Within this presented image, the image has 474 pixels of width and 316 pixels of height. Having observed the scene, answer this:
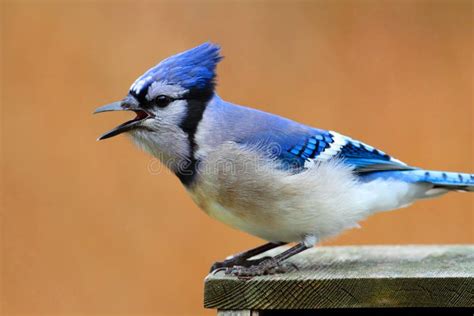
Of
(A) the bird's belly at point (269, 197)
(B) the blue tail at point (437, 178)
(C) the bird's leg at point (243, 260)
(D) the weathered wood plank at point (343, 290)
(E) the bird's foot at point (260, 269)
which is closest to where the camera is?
(D) the weathered wood plank at point (343, 290)

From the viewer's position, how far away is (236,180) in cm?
273

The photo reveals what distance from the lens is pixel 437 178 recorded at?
3.17 metres

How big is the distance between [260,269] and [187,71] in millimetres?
740

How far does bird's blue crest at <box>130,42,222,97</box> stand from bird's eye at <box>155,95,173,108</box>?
0.05 metres

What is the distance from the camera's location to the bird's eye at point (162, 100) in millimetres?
2791

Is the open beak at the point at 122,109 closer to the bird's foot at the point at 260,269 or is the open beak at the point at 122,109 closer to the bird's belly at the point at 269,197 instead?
the bird's belly at the point at 269,197

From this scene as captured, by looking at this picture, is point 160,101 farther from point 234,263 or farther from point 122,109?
point 234,263

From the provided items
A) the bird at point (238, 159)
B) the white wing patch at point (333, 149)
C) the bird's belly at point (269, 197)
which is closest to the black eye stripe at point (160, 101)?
the bird at point (238, 159)

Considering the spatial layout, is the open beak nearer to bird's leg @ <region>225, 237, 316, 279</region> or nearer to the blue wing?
the blue wing

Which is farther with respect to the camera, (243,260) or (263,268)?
(243,260)

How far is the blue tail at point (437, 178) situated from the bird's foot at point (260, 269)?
0.69 m

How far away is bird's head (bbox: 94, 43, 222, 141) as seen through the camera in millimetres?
2771

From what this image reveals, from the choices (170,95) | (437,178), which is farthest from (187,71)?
(437,178)

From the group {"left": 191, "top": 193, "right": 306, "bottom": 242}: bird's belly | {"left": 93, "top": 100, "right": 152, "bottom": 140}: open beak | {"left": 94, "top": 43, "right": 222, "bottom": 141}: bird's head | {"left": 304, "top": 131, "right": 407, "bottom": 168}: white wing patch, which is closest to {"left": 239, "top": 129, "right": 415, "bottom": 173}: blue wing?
{"left": 304, "top": 131, "right": 407, "bottom": 168}: white wing patch
